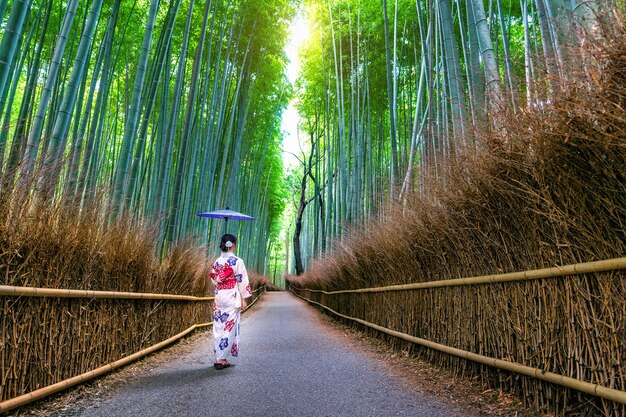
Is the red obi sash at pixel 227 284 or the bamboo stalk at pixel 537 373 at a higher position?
the red obi sash at pixel 227 284

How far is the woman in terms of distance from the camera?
3.92 meters

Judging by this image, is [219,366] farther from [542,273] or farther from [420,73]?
[420,73]

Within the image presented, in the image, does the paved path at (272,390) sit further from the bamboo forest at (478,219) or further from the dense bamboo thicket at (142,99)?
the dense bamboo thicket at (142,99)

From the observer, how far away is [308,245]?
27.3 m

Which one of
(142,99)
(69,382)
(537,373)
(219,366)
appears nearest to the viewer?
(537,373)

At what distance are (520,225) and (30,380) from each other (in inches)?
109

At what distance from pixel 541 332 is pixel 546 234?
50 cm

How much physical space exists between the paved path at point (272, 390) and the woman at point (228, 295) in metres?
0.26

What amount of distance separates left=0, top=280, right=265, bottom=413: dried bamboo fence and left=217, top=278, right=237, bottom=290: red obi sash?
25.5 inches

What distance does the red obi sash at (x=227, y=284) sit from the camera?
411cm

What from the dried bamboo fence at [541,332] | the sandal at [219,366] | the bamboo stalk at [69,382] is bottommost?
the sandal at [219,366]

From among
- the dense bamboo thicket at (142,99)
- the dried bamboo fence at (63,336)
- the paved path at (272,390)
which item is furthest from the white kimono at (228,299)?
the dense bamboo thicket at (142,99)

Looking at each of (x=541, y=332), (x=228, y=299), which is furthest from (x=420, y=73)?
(x=541, y=332)

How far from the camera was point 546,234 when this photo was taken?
2137mm
